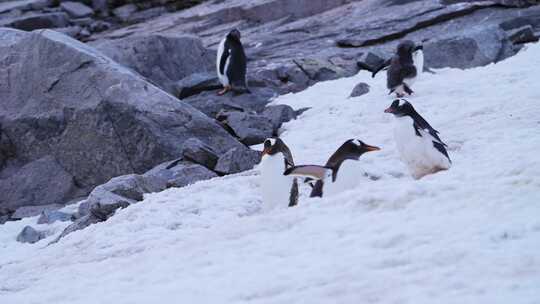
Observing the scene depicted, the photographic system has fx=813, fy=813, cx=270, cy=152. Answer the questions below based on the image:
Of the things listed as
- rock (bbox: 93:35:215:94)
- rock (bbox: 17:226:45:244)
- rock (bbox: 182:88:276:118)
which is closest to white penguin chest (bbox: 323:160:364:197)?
rock (bbox: 17:226:45:244)

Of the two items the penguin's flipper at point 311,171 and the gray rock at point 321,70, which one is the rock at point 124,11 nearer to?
the gray rock at point 321,70

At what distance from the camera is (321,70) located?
45.0ft

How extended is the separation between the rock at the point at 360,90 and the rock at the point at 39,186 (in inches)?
163

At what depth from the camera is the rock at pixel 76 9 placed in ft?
78.8

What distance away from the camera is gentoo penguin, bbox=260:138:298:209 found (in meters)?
6.15

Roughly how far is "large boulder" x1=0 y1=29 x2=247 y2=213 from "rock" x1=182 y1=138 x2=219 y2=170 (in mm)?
659

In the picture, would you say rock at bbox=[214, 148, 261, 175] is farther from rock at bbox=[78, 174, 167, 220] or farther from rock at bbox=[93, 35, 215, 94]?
rock at bbox=[93, 35, 215, 94]

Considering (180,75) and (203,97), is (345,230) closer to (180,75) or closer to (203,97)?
(203,97)

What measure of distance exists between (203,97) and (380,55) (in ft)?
10.6

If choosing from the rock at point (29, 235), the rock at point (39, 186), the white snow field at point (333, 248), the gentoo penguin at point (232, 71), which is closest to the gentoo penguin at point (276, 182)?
the white snow field at point (333, 248)

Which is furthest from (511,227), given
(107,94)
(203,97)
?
(203,97)

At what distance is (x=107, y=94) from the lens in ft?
31.4

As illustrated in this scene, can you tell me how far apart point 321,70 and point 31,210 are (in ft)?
20.3

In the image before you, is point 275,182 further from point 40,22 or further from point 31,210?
point 40,22
